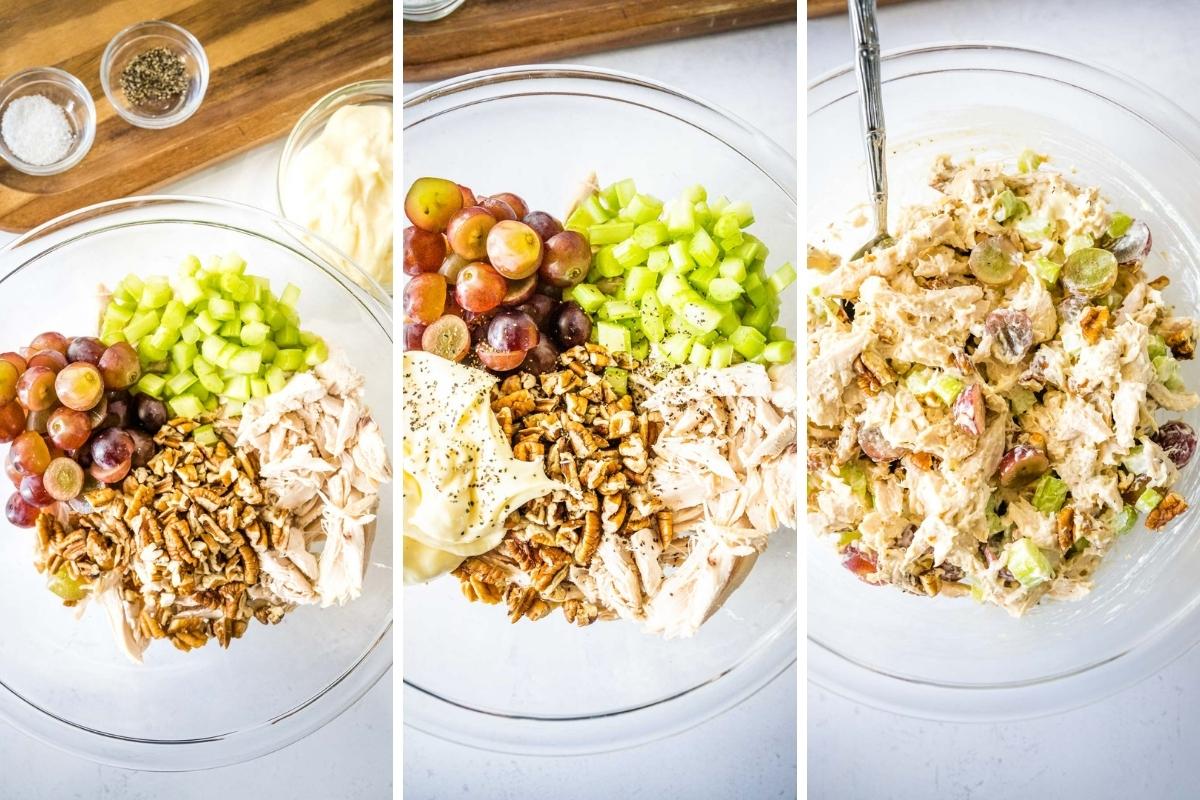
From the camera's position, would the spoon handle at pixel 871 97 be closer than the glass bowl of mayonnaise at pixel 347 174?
Yes

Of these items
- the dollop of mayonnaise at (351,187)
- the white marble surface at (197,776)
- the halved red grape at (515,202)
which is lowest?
the white marble surface at (197,776)

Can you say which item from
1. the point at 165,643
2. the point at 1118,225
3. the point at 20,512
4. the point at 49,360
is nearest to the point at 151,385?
the point at 49,360

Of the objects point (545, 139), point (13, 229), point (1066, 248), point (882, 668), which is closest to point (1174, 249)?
point (1066, 248)

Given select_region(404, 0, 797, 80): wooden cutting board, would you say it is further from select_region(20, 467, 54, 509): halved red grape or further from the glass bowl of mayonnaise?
select_region(20, 467, 54, 509): halved red grape

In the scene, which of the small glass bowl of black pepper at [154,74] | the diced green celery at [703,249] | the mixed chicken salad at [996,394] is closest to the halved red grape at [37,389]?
the small glass bowl of black pepper at [154,74]

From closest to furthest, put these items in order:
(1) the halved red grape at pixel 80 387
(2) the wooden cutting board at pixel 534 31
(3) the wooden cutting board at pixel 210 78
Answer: (1) the halved red grape at pixel 80 387 < (2) the wooden cutting board at pixel 534 31 < (3) the wooden cutting board at pixel 210 78

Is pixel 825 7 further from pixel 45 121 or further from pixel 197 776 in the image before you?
pixel 197 776

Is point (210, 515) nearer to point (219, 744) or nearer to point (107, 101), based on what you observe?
point (219, 744)

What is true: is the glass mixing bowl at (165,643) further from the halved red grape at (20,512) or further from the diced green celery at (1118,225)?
the diced green celery at (1118,225)
